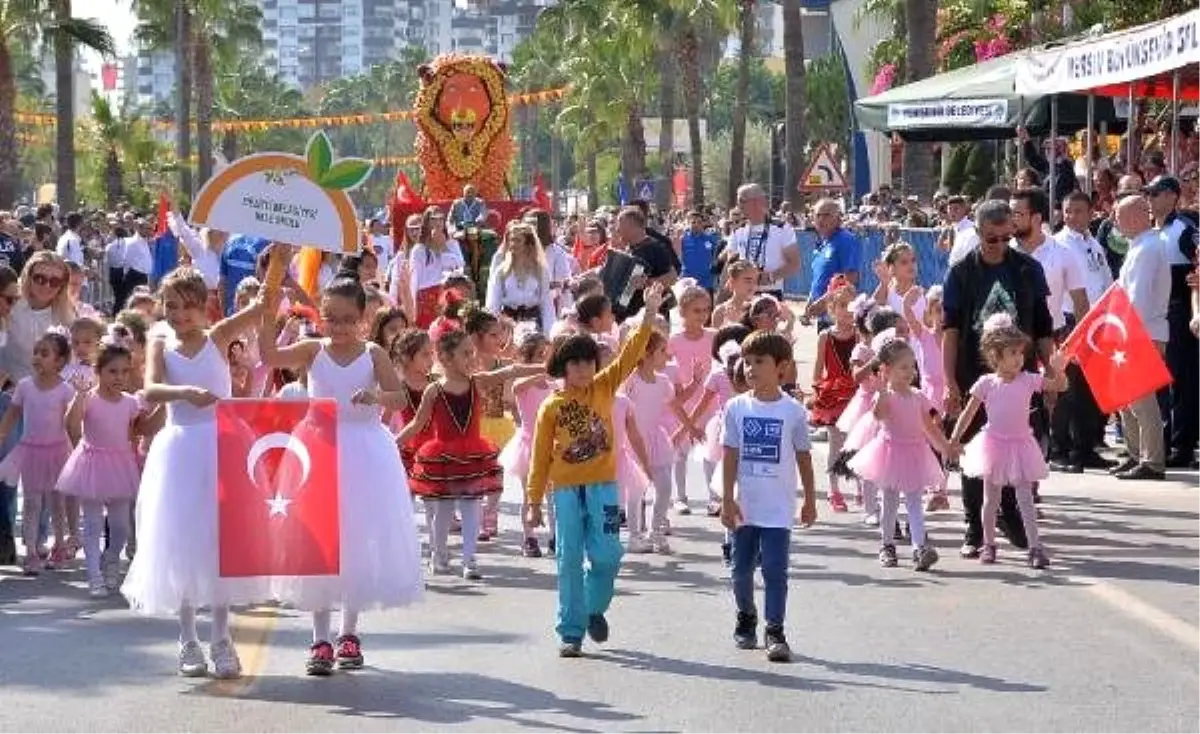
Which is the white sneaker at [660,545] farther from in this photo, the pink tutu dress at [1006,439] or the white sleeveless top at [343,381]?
the white sleeveless top at [343,381]

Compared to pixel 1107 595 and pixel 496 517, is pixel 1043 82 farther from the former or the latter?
pixel 1107 595

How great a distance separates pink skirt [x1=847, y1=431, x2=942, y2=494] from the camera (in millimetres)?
12734

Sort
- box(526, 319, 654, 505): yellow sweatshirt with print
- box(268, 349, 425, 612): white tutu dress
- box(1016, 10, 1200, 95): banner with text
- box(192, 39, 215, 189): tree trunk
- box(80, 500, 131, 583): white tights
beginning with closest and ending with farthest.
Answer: box(268, 349, 425, 612): white tutu dress, box(526, 319, 654, 505): yellow sweatshirt with print, box(80, 500, 131, 583): white tights, box(1016, 10, 1200, 95): banner with text, box(192, 39, 215, 189): tree trunk

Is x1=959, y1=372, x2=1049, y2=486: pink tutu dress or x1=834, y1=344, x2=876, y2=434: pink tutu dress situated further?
x1=834, y1=344, x2=876, y2=434: pink tutu dress

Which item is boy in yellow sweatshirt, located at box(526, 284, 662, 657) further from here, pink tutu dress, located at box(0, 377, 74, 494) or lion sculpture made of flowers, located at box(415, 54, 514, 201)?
lion sculpture made of flowers, located at box(415, 54, 514, 201)

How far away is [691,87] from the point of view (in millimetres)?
66062

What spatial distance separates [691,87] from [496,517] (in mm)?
52367

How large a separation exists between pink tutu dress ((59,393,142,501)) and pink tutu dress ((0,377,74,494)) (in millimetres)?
294

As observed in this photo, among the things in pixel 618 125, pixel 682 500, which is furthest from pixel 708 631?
pixel 618 125

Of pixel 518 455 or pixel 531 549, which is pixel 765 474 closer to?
pixel 531 549

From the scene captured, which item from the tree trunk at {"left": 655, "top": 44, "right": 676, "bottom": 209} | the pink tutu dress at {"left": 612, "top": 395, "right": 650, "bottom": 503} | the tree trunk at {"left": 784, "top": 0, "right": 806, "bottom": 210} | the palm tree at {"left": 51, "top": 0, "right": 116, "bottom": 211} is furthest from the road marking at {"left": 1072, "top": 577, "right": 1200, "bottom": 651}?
the tree trunk at {"left": 655, "top": 44, "right": 676, "bottom": 209}

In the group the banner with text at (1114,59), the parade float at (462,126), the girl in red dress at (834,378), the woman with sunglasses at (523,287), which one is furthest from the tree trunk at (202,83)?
the girl in red dress at (834,378)

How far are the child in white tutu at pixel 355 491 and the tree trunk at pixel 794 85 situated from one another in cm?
3149

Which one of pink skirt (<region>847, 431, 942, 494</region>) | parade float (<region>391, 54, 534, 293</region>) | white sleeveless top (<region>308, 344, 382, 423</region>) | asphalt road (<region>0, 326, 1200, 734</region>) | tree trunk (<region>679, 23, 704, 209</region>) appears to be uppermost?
tree trunk (<region>679, 23, 704, 209</region>)
